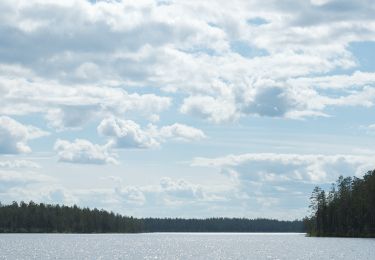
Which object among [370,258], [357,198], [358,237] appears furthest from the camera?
[358,237]

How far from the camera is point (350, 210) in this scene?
17788cm

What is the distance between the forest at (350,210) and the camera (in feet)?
556

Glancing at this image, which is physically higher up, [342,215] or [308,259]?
[342,215]

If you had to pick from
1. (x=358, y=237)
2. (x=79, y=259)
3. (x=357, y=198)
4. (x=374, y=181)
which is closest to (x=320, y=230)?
(x=358, y=237)

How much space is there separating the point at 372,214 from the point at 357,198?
29.3ft

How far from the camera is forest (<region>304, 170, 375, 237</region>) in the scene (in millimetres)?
169375

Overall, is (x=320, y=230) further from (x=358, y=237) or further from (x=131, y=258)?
(x=131, y=258)

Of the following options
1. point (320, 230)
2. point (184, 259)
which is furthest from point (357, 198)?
point (184, 259)

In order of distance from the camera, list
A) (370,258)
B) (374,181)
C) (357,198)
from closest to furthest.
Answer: (370,258)
(374,181)
(357,198)

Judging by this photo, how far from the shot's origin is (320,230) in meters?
200

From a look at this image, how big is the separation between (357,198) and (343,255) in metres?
67.0

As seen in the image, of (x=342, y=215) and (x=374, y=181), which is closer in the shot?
(x=374, y=181)

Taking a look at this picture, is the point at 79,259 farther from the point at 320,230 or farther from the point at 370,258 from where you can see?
the point at 320,230

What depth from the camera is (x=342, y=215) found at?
602ft
